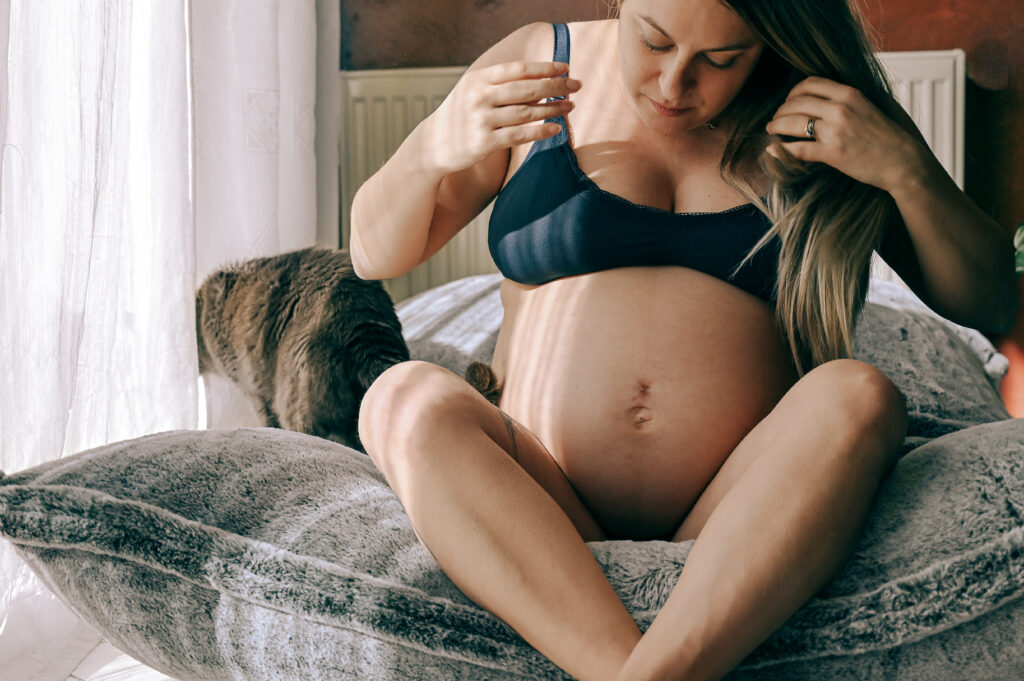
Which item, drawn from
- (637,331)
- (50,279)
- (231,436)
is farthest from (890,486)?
(50,279)

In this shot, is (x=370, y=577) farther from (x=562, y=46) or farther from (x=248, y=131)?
(x=248, y=131)

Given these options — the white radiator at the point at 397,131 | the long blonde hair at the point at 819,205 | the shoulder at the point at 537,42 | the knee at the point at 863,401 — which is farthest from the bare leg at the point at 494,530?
the white radiator at the point at 397,131

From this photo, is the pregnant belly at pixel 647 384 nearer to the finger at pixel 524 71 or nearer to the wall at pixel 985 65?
the finger at pixel 524 71

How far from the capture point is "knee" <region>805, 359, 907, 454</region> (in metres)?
0.67

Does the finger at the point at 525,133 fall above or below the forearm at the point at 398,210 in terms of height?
above

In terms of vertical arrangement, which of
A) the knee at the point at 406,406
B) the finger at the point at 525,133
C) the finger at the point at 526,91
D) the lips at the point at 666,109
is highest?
the finger at the point at 526,91

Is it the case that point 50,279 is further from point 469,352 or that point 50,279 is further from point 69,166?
point 469,352

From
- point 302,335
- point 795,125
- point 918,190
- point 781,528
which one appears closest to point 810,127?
point 795,125

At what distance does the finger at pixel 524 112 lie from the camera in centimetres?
75

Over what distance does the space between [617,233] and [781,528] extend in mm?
358

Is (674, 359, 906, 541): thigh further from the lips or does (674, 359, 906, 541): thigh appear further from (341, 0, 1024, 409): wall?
(341, 0, 1024, 409): wall

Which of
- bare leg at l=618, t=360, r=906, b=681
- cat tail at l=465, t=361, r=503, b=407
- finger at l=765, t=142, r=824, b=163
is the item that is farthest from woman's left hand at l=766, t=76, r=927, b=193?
cat tail at l=465, t=361, r=503, b=407

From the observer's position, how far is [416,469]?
2.20 ft

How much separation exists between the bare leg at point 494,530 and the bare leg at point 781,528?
42mm
